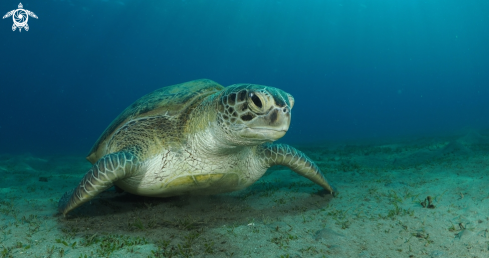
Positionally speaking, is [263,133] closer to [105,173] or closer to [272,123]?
[272,123]

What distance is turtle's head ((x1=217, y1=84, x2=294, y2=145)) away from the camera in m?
2.33

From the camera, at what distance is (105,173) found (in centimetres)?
288

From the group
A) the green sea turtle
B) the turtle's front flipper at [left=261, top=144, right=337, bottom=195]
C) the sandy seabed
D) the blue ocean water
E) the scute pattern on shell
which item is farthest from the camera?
the blue ocean water

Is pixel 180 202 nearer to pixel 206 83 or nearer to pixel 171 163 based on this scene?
pixel 171 163

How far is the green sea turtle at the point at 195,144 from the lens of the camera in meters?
2.45

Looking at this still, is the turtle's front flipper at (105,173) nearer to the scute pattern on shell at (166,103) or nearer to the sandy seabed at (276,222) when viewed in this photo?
the sandy seabed at (276,222)

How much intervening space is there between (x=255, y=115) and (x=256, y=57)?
135m

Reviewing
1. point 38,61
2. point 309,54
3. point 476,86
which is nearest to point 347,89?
point 309,54

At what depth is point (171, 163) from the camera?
319 centimetres

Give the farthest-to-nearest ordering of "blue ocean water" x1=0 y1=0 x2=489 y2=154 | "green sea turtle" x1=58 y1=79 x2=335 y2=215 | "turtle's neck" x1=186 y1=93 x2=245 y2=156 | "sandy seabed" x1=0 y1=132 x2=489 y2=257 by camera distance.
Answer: "blue ocean water" x1=0 y1=0 x2=489 y2=154, "turtle's neck" x1=186 y1=93 x2=245 y2=156, "green sea turtle" x1=58 y1=79 x2=335 y2=215, "sandy seabed" x1=0 y1=132 x2=489 y2=257

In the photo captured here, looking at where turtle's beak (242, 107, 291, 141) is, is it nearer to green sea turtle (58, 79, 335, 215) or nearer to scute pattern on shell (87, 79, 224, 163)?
green sea turtle (58, 79, 335, 215)

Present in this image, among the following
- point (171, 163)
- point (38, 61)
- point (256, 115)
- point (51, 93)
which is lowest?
point (171, 163)

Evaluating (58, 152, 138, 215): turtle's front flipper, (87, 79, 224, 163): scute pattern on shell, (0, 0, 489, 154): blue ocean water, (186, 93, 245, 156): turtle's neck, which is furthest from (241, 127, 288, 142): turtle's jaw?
(0, 0, 489, 154): blue ocean water

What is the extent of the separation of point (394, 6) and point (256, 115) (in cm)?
12130
